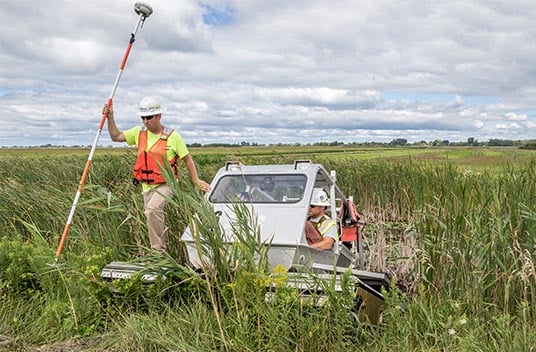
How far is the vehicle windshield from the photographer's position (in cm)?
574

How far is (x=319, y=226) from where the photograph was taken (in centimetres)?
585

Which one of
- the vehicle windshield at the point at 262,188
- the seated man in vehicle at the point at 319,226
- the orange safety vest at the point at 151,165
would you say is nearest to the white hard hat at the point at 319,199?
the seated man in vehicle at the point at 319,226

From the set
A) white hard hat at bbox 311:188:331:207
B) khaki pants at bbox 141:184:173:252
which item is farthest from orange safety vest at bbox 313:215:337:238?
khaki pants at bbox 141:184:173:252

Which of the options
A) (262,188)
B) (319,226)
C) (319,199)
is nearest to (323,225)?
(319,226)

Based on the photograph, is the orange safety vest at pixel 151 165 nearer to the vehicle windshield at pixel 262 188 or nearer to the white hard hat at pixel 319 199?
the vehicle windshield at pixel 262 188

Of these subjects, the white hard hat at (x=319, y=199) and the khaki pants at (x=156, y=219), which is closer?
the white hard hat at (x=319, y=199)

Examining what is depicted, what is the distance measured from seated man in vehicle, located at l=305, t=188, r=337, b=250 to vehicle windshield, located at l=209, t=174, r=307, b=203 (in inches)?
9.3

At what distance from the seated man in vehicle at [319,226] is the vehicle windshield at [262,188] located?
0.24 metres

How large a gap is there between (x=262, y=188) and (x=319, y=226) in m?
0.77

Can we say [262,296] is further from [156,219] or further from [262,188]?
[156,219]

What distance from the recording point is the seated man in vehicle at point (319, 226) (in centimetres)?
562

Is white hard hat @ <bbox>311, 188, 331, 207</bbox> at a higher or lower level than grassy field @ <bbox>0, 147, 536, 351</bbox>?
higher

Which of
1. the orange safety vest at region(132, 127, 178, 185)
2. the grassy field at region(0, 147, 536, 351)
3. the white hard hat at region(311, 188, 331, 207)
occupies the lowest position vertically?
the grassy field at region(0, 147, 536, 351)

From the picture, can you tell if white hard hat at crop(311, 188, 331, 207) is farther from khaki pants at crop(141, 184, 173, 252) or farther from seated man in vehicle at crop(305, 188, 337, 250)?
khaki pants at crop(141, 184, 173, 252)
